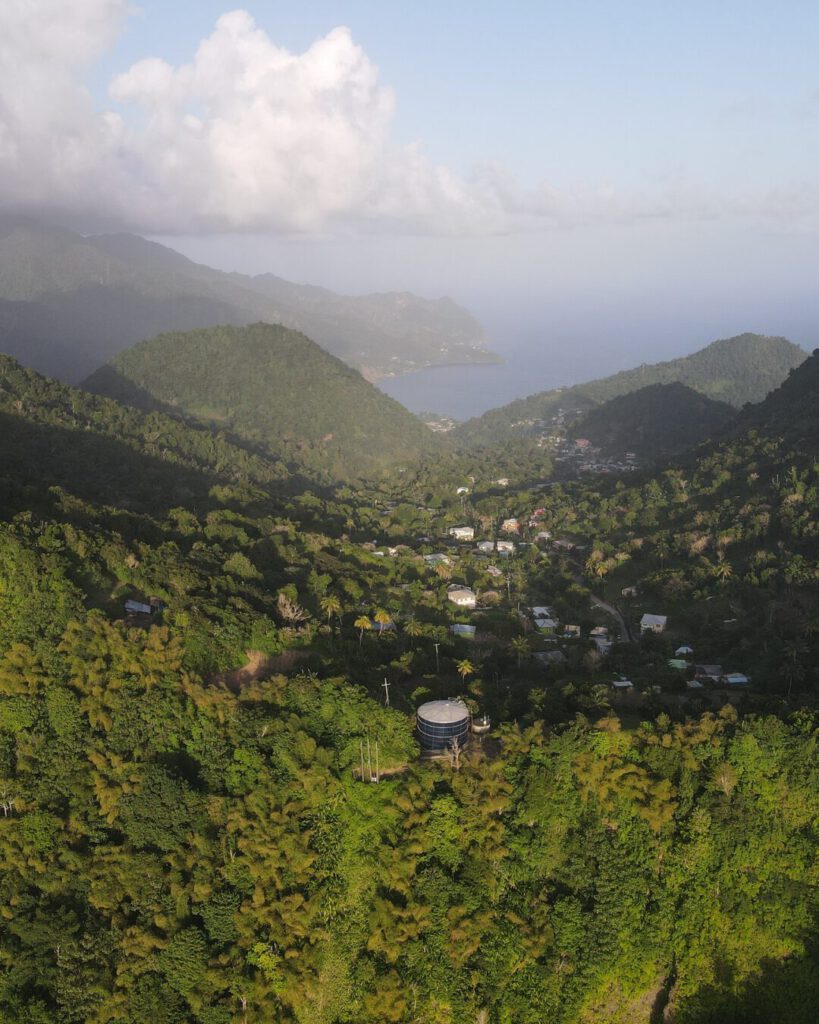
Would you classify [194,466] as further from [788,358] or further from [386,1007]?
[788,358]

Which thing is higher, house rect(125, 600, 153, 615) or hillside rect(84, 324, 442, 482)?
hillside rect(84, 324, 442, 482)

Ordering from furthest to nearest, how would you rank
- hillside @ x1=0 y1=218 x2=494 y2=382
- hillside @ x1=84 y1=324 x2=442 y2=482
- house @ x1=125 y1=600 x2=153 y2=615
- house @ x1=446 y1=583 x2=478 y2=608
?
hillside @ x1=0 y1=218 x2=494 y2=382 < hillside @ x1=84 y1=324 x2=442 y2=482 < house @ x1=446 y1=583 x2=478 y2=608 < house @ x1=125 y1=600 x2=153 y2=615

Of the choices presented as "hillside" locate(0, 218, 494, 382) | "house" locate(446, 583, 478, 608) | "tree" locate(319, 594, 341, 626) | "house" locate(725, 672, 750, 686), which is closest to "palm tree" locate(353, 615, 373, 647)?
"tree" locate(319, 594, 341, 626)

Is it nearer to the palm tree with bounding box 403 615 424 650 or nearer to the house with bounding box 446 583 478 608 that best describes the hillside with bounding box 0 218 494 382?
the house with bounding box 446 583 478 608

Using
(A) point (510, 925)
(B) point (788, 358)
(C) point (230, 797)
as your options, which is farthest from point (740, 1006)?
(B) point (788, 358)

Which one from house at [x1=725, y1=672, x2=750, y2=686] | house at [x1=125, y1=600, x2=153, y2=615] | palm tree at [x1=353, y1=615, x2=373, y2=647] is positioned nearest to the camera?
house at [x1=125, y1=600, x2=153, y2=615]

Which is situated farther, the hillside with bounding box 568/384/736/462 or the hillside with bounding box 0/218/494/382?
the hillside with bounding box 0/218/494/382
